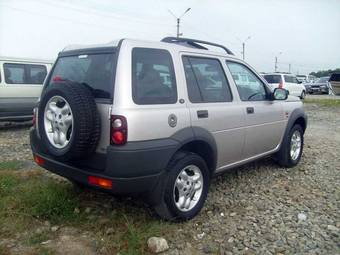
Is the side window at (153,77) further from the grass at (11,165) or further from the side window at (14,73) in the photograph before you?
the side window at (14,73)

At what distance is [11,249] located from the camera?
3020 mm

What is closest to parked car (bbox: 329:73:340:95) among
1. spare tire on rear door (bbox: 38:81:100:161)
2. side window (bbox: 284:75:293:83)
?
side window (bbox: 284:75:293:83)

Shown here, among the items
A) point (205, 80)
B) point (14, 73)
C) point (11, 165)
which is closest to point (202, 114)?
point (205, 80)

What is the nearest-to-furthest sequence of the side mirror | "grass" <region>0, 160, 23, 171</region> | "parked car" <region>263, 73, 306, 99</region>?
the side mirror, "grass" <region>0, 160, 23, 171</region>, "parked car" <region>263, 73, 306, 99</region>

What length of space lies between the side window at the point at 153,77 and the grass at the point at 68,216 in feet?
4.05

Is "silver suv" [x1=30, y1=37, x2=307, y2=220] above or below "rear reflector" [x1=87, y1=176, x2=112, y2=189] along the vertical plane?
above

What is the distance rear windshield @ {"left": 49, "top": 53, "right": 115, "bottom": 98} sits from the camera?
315cm

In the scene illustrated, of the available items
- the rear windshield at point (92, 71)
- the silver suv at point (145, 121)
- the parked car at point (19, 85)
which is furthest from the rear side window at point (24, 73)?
the rear windshield at point (92, 71)

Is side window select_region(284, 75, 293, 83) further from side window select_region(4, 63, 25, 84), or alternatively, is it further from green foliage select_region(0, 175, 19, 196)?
green foliage select_region(0, 175, 19, 196)

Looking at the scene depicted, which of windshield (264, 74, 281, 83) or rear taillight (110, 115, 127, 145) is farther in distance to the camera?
windshield (264, 74, 281, 83)

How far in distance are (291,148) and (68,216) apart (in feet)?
11.9

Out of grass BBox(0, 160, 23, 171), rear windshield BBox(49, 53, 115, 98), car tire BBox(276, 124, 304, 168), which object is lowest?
grass BBox(0, 160, 23, 171)

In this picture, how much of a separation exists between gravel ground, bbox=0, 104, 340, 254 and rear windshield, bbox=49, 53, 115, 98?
4.98ft

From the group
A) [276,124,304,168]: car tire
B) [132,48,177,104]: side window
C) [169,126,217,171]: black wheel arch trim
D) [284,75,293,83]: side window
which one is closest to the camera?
[132,48,177,104]: side window
